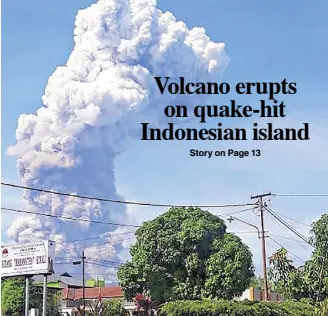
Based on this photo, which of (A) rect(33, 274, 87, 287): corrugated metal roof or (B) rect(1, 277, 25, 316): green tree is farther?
(A) rect(33, 274, 87, 287): corrugated metal roof

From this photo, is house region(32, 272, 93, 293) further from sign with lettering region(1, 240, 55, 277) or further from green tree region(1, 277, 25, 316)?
sign with lettering region(1, 240, 55, 277)

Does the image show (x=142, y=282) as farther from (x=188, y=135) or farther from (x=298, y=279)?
(x=188, y=135)

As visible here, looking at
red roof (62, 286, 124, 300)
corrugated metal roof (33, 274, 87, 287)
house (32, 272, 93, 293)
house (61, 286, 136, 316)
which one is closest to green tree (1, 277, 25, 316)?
house (61, 286, 136, 316)

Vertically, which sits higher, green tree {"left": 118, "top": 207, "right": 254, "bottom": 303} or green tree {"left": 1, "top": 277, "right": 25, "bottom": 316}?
green tree {"left": 118, "top": 207, "right": 254, "bottom": 303}

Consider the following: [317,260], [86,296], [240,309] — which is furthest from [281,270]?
[86,296]

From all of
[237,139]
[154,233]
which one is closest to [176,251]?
[154,233]

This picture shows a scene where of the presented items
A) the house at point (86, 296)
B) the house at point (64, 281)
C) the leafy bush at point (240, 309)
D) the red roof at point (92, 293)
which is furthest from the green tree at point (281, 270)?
the house at point (64, 281)
